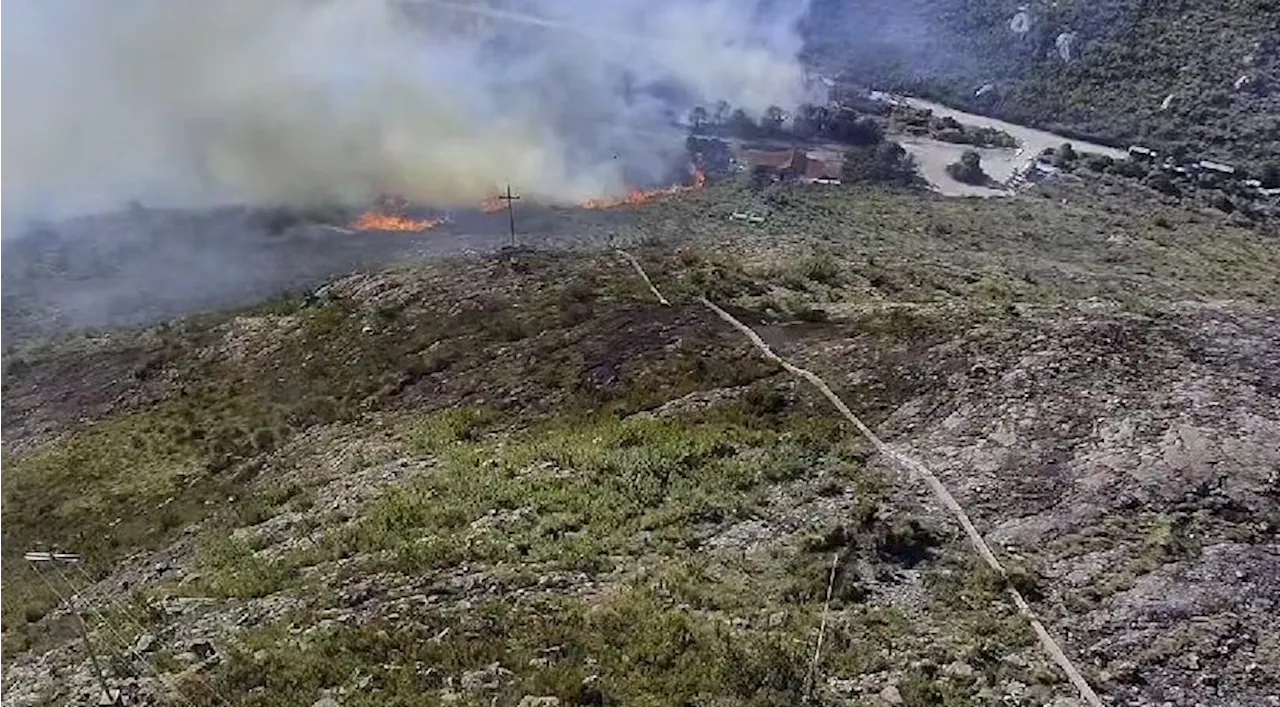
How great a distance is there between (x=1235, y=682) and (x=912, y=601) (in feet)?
15.6

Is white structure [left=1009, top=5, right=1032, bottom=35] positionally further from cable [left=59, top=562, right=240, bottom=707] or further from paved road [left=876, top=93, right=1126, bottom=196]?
cable [left=59, top=562, right=240, bottom=707]

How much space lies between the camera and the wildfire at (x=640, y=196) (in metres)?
60.9

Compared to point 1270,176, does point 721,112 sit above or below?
above

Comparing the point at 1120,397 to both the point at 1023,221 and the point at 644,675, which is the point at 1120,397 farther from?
the point at 1023,221

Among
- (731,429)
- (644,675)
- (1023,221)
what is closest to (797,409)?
(731,429)

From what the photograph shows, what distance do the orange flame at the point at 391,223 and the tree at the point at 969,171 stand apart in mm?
34208

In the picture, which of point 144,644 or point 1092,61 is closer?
point 144,644

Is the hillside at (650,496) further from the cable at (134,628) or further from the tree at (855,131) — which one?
the tree at (855,131)

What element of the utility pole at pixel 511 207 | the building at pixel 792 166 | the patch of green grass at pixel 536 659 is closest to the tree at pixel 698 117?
the building at pixel 792 166

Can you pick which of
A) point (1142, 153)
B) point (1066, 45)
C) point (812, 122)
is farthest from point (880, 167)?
point (1066, 45)

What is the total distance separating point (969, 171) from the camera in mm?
75500

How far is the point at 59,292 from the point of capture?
54031 mm

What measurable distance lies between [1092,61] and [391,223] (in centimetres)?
5761

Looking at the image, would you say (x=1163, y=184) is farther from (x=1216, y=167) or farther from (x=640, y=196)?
(x=640, y=196)
